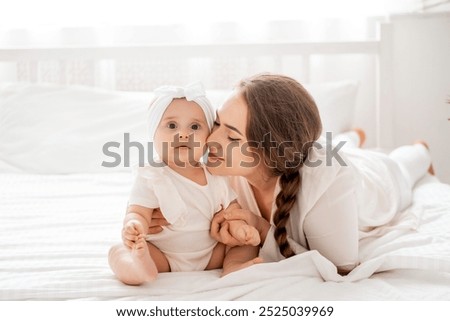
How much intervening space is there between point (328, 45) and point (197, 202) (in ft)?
4.39

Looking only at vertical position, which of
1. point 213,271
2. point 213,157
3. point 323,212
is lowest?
point 213,271

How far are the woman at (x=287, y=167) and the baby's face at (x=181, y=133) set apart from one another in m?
0.03

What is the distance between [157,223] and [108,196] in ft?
1.92

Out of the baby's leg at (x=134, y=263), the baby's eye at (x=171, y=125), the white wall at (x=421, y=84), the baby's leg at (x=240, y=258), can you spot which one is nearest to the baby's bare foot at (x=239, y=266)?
the baby's leg at (x=240, y=258)

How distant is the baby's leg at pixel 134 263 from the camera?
1.02 metres

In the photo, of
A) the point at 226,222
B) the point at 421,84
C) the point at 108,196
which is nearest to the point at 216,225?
the point at 226,222

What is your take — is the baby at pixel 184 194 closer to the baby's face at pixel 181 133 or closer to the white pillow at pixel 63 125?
the baby's face at pixel 181 133

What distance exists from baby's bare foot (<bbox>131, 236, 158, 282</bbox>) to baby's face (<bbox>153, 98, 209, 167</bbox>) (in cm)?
18

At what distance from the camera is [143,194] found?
3.70 feet

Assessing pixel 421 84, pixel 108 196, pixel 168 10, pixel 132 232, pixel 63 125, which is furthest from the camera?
pixel 168 10

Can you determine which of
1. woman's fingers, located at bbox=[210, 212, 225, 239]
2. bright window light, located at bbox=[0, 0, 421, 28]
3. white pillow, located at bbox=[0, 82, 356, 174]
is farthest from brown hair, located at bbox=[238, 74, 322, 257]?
bright window light, located at bbox=[0, 0, 421, 28]

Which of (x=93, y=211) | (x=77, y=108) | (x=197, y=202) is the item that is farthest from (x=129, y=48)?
(x=197, y=202)

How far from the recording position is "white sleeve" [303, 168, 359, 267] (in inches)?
45.4

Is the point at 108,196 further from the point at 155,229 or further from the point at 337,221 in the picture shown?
the point at 337,221
